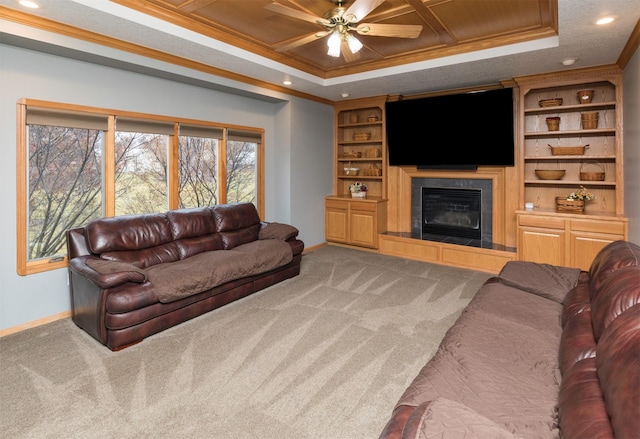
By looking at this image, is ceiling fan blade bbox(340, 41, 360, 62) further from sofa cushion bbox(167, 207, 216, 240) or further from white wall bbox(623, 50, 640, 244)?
white wall bbox(623, 50, 640, 244)

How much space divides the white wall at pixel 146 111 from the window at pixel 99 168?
93mm

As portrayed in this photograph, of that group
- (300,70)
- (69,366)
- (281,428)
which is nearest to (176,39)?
(300,70)

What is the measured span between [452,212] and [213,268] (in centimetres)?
397

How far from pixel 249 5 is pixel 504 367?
338 centimetres

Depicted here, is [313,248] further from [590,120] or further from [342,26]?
[590,120]

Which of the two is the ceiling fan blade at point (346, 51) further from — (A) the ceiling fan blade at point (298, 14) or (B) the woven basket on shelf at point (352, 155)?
(B) the woven basket on shelf at point (352, 155)

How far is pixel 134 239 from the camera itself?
12.1ft

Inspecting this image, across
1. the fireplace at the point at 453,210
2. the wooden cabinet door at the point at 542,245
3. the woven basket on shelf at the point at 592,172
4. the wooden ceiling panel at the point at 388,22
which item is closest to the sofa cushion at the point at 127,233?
the wooden ceiling panel at the point at 388,22

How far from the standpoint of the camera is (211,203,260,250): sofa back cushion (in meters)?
4.54

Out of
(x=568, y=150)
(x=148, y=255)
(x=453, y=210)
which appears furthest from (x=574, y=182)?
(x=148, y=255)

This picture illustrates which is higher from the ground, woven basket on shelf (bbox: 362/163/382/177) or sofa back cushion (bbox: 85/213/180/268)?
woven basket on shelf (bbox: 362/163/382/177)

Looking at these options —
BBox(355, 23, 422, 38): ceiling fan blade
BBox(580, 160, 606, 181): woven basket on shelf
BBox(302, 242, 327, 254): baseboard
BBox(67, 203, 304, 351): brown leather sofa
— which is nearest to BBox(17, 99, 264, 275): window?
BBox(67, 203, 304, 351): brown leather sofa

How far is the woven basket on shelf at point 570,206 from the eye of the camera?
459 cm

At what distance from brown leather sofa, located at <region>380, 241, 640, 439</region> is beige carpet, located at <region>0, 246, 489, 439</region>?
2.16 feet
